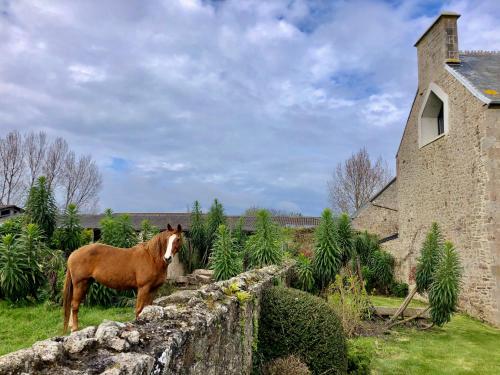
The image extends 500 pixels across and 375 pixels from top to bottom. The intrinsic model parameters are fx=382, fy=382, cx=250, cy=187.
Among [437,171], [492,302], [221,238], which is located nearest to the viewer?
[221,238]

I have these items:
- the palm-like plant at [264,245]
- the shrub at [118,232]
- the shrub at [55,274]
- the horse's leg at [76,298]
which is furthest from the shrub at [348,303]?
the shrub at [55,274]

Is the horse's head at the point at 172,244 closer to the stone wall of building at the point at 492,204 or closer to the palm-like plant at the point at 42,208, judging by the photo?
the palm-like plant at the point at 42,208

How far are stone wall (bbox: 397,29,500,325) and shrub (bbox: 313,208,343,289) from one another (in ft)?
16.8

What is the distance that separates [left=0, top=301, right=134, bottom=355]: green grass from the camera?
20.6 feet

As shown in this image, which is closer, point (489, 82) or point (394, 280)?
point (489, 82)

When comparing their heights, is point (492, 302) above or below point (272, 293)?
below

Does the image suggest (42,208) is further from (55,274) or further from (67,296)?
(67,296)

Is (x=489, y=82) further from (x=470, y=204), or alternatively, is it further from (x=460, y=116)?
(x=470, y=204)

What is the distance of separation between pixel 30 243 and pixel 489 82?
1467cm

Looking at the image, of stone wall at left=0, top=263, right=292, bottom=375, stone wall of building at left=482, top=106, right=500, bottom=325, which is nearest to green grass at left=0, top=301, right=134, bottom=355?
stone wall at left=0, top=263, right=292, bottom=375

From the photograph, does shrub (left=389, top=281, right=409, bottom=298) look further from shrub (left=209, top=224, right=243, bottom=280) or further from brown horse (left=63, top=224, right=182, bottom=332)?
brown horse (left=63, top=224, right=182, bottom=332)

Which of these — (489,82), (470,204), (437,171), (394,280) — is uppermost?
(489,82)

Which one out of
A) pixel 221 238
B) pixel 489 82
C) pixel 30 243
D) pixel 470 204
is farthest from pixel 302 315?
pixel 489 82

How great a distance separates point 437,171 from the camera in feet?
48.4
